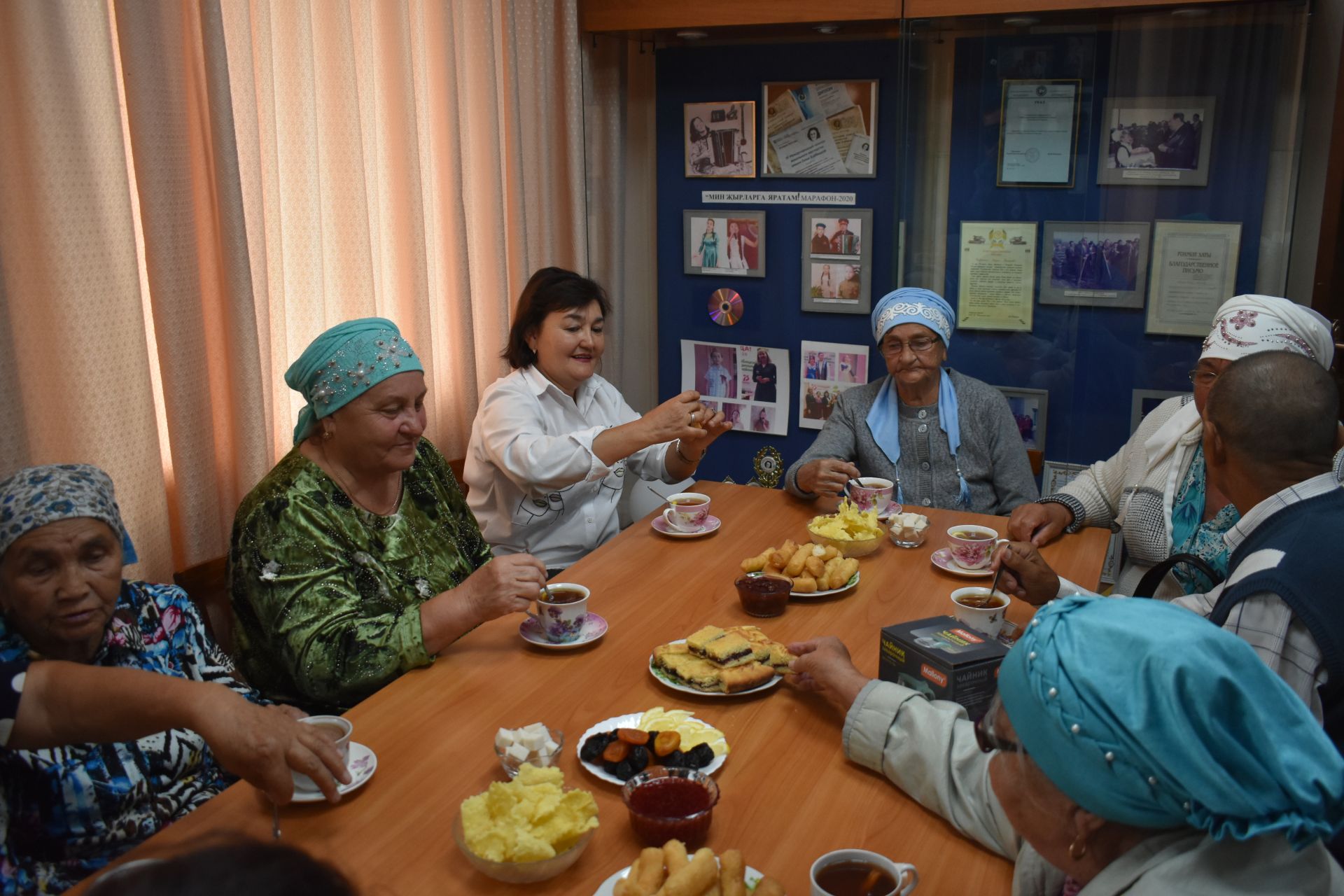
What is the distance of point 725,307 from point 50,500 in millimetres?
3344

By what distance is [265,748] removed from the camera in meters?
1.42

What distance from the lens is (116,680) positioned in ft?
4.73

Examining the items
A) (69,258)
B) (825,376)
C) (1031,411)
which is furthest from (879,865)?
(825,376)

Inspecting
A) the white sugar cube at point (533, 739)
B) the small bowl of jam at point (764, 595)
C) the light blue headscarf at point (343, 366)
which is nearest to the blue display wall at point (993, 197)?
the small bowl of jam at point (764, 595)

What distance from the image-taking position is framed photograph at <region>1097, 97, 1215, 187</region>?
3.61 metres

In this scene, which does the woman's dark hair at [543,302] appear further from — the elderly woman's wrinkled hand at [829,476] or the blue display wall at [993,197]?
the blue display wall at [993,197]

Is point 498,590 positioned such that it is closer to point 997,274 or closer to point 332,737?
point 332,737

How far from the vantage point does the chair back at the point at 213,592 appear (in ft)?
7.42

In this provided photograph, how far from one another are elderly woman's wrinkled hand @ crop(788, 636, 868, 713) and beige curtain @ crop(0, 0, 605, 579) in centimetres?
169

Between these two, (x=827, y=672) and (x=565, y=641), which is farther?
(x=565, y=641)

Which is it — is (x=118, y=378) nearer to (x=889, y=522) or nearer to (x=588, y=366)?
(x=588, y=366)

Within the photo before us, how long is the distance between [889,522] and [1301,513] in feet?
3.74

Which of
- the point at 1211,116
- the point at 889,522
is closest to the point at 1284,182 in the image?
the point at 1211,116

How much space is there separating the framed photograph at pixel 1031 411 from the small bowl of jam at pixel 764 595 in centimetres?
222
